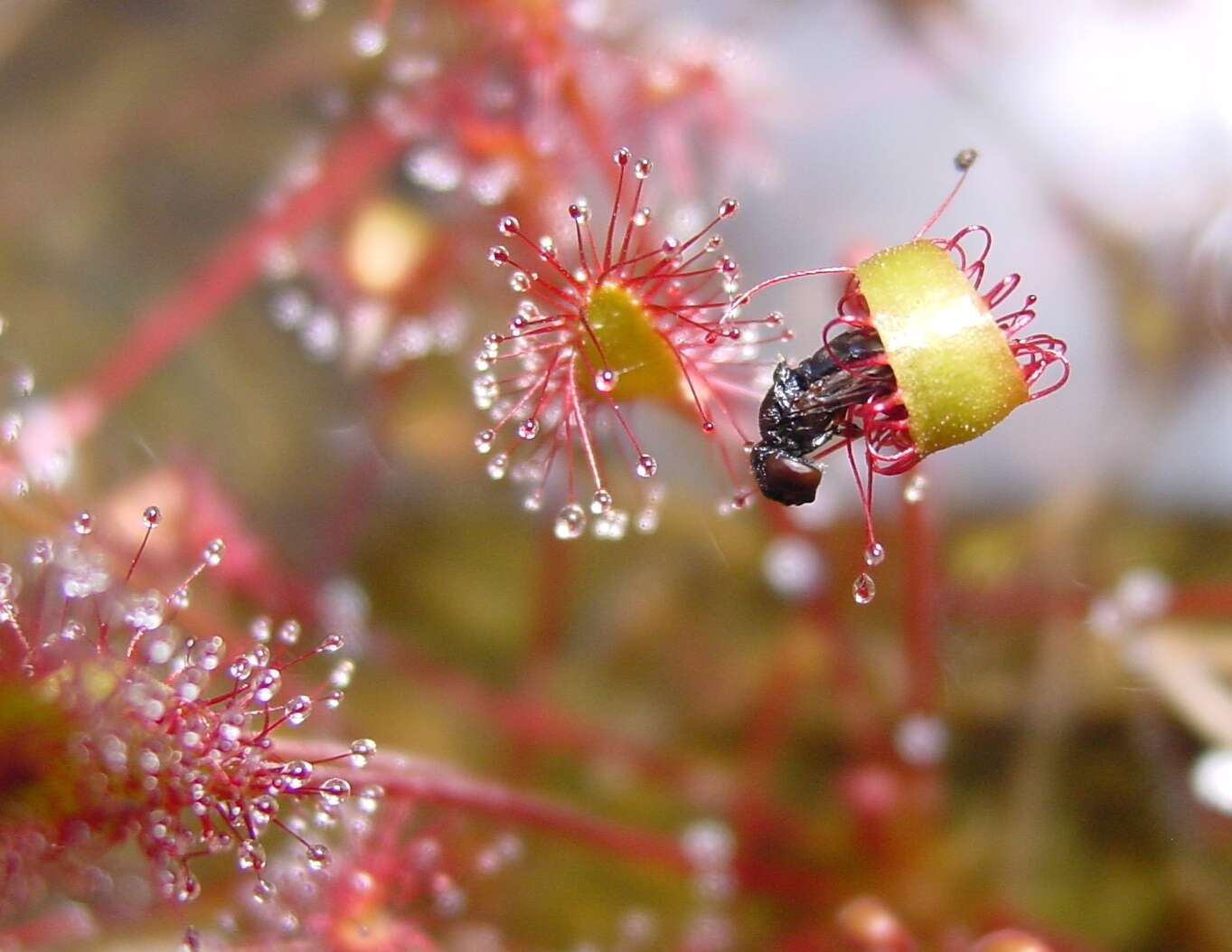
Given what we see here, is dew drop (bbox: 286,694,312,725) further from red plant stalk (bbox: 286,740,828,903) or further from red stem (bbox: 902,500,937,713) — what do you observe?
red stem (bbox: 902,500,937,713)

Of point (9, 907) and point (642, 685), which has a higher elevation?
point (642, 685)

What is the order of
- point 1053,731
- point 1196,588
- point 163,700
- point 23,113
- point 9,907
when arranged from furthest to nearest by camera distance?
1. point 23,113
2. point 1053,731
3. point 1196,588
4. point 9,907
5. point 163,700

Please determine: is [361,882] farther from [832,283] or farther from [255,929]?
[832,283]

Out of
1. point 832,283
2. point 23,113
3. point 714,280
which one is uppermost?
point 23,113

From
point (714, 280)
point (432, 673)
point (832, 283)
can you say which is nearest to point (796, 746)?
point (432, 673)

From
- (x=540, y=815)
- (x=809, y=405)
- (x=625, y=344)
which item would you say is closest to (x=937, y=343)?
(x=809, y=405)

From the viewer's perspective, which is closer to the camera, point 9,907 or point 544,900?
point 9,907

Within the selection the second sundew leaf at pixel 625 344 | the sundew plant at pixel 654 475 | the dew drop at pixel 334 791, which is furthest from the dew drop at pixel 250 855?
the second sundew leaf at pixel 625 344

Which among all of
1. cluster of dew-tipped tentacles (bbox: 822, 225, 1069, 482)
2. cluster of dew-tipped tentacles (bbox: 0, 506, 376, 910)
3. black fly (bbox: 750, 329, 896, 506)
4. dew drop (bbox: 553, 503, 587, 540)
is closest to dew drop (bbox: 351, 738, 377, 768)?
cluster of dew-tipped tentacles (bbox: 0, 506, 376, 910)
